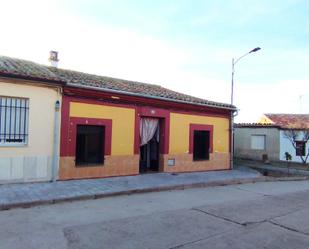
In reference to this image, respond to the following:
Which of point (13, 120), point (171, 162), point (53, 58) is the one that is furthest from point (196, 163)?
point (13, 120)

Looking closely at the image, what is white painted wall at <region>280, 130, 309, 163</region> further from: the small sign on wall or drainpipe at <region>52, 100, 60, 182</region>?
drainpipe at <region>52, 100, 60, 182</region>

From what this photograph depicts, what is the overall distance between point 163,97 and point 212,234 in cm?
840

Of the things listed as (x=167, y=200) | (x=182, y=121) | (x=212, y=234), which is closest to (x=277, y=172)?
(x=182, y=121)

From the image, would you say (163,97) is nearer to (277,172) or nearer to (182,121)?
(182,121)

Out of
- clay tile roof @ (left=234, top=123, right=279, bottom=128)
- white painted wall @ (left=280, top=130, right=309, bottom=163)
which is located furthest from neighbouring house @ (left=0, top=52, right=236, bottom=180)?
white painted wall @ (left=280, top=130, right=309, bottom=163)

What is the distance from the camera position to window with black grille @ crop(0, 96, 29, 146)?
10.0 m

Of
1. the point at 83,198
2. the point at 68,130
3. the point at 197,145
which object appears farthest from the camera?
the point at 197,145

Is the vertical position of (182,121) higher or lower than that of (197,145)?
higher

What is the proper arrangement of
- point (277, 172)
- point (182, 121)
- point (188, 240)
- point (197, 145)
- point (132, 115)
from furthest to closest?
point (277, 172) < point (197, 145) < point (182, 121) < point (132, 115) < point (188, 240)

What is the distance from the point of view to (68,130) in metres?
11.2

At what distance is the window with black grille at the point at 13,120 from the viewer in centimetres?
1000

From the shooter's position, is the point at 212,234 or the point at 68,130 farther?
the point at 68,130

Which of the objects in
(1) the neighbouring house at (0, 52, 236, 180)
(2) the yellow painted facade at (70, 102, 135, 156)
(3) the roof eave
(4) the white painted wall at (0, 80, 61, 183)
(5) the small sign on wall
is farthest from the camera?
(5) the small sign on wall

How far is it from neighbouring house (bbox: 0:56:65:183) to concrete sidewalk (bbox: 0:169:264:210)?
556 millimetres
